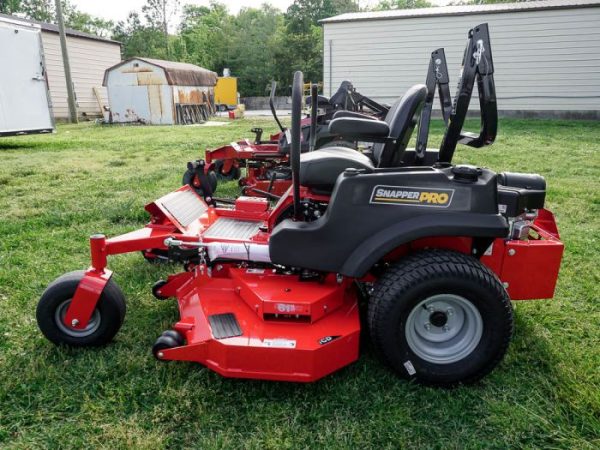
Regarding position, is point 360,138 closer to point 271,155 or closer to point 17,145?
point 271,155

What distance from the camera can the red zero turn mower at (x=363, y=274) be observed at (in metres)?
2.35

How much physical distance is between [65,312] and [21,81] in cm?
959

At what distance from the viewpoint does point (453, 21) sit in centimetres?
1727

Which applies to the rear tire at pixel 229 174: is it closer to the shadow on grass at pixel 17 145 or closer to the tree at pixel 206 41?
the shadow on grass at pixel 17 145

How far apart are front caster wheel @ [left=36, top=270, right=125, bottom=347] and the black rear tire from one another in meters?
1.43

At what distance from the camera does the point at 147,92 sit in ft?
60.7

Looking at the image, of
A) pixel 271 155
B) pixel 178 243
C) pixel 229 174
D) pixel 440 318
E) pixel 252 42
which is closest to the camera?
pixel 440 318

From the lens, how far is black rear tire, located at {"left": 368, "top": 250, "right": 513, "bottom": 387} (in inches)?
92.2

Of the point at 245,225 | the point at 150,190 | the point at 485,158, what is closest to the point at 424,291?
the point at 245,225

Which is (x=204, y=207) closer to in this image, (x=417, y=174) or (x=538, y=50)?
(x=417, y=174)

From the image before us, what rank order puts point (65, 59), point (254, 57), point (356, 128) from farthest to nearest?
point (254, 57) < point (65, 59) < point (356, 128)

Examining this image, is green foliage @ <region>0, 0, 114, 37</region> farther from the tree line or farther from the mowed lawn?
the mowed lawn

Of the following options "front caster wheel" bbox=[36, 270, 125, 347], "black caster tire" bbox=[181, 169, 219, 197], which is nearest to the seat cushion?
"front caster wheel" bbox=[36, 270, 125, 347]

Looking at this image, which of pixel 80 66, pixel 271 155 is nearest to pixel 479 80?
pixel 271 155
